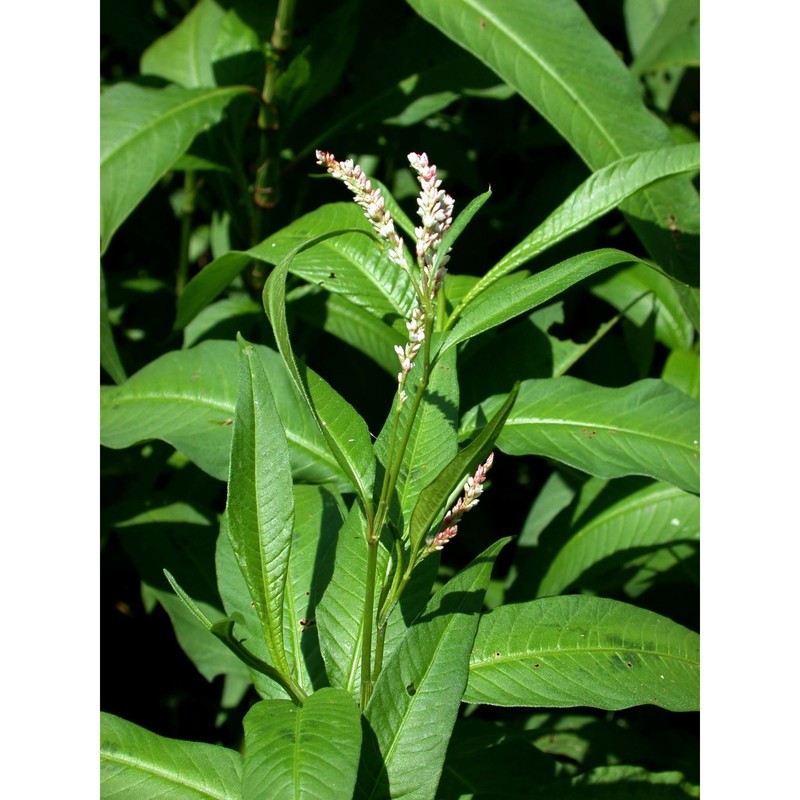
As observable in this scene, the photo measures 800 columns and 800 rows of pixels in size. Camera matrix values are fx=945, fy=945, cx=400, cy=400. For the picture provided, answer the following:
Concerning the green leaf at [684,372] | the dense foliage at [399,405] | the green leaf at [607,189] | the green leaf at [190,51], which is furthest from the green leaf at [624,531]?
the green leaf at [190,51]

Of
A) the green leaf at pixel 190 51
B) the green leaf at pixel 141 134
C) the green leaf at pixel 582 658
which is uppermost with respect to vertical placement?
the green leaf at pixel 190 51

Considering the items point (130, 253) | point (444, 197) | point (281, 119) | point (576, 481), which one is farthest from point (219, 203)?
point (444, 197)

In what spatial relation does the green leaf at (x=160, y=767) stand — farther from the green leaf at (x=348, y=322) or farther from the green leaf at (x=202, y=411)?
the green leaf at (x=348, y=322)

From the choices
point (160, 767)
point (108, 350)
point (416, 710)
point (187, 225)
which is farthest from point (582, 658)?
point (187, 225)

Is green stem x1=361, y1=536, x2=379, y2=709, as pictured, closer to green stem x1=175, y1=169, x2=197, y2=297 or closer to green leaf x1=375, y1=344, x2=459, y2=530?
Answer: green leaf x1=375, y1=344, x2=459, y2=530

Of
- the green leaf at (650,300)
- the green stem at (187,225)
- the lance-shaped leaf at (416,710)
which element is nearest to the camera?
the lance-shaped leaf at (416,710)

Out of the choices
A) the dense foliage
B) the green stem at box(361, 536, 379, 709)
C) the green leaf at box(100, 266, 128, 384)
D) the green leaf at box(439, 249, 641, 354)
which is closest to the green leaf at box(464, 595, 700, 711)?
the dense foliage
